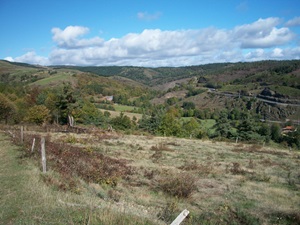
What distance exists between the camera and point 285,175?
1719cm

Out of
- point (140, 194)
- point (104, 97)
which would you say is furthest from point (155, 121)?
point (104, 97)

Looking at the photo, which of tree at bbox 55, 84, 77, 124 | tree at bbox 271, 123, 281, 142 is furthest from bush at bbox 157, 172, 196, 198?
tree at bbox 271, 123, 281, 142

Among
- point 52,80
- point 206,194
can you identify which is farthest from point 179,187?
point 52,80

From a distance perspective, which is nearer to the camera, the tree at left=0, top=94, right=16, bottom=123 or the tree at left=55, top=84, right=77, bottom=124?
the tree at left=55, top=84, right=77, bottom=124

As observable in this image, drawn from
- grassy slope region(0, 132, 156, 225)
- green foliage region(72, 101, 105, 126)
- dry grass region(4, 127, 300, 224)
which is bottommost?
green foliage region(72, 101, 105, 126)

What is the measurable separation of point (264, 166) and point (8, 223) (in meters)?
18.6

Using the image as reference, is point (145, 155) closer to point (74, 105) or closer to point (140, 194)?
point (140, 194)

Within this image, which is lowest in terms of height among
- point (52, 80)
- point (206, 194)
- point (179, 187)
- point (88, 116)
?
point (88, 116)

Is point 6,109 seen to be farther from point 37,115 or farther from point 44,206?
point 44,206

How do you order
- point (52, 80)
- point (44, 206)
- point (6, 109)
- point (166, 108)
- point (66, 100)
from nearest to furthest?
point (44, 206) → point (66, 100) → point (6, 109) → point (166, 108) → point (52, 80)

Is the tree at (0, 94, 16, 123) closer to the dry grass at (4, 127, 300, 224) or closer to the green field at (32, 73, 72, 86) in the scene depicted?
the dry grass at (4, 127, 300, 224)

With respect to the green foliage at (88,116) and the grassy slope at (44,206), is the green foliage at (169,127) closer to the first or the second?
the green foliage at (88,116)

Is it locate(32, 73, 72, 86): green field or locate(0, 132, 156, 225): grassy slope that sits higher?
locate(32, 73, 72, 86): green field

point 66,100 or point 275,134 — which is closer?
point 66,100
